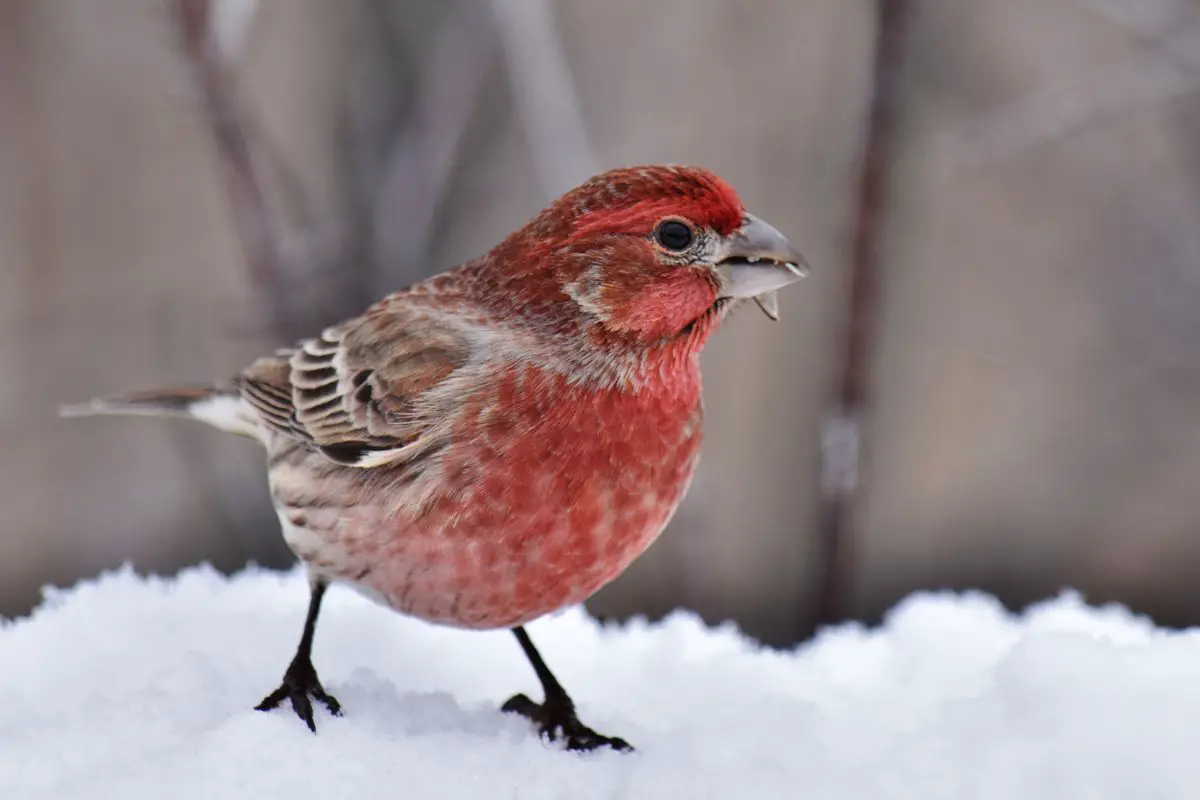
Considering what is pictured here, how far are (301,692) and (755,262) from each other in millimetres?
1365

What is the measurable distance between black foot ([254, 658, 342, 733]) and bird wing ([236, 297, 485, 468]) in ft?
1.57

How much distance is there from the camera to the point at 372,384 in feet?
11.7

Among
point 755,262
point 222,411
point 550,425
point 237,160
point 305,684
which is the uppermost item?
point 237,160

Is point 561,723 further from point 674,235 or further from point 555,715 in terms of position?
point 674,235

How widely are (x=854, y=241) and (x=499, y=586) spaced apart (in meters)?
1.27

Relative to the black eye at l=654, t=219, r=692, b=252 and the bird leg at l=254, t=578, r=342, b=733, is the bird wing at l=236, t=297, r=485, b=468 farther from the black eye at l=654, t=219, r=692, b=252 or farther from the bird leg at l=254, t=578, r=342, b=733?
the black eye at l=654, t=219, r=692, b=252

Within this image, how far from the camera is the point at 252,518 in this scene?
188 inches

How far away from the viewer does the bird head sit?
319 cm

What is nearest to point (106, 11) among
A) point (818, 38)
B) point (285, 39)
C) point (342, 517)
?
point (285, 39)

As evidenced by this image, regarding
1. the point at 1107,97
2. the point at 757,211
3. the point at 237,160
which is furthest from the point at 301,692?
the point at 757,211

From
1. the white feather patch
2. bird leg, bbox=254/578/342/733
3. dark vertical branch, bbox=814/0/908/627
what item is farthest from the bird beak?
the white feather patch

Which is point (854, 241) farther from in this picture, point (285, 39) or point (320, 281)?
point (285, 39)

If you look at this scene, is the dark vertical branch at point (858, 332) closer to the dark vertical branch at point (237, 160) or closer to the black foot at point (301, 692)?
the black foot at point (301, 692)

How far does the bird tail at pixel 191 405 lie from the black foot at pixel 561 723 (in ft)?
3.80
